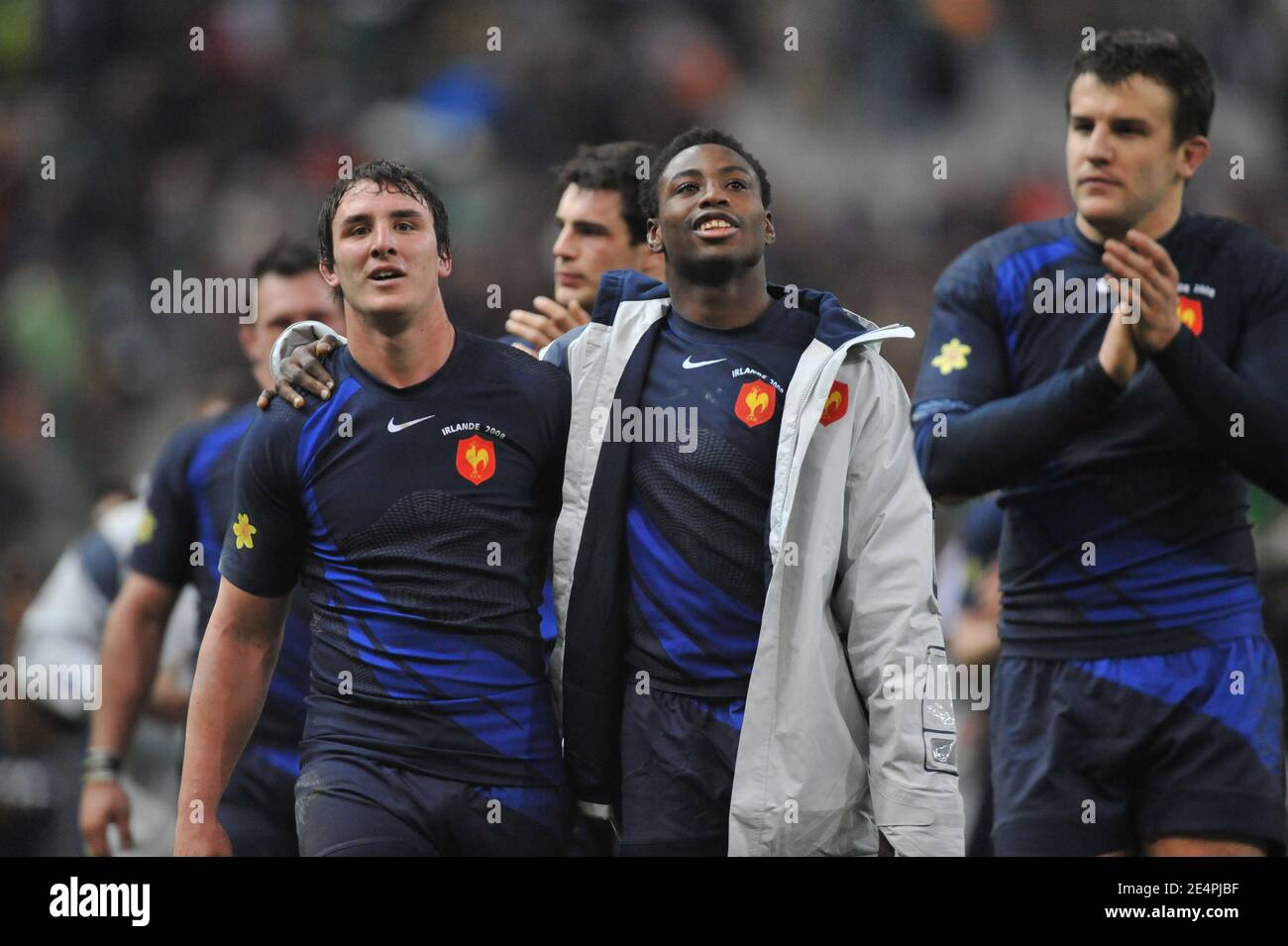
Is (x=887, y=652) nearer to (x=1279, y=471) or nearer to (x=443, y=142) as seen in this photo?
(x=1279, y=471)

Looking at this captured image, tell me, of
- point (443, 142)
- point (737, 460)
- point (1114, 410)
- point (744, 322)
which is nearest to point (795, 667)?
point (737, 460)

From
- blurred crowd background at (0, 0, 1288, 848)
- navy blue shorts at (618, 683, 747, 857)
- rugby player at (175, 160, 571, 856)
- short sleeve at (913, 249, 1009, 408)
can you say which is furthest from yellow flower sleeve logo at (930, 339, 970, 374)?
blurred crowd background at (0, 0, 1288, 848)

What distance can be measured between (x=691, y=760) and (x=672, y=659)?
0.23m

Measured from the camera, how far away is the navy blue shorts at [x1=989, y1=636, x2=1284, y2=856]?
4184 millimetres

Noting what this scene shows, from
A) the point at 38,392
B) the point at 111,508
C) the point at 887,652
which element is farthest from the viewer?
the point at 38,392

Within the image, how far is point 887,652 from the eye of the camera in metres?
3.90

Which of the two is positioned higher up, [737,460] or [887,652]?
[737,460]

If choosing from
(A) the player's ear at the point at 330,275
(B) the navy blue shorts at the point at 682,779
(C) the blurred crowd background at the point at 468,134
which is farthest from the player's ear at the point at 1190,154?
(C) the blurred crowd background at the point at 468,134

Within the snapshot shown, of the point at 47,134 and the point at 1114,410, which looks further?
the point at 47,134

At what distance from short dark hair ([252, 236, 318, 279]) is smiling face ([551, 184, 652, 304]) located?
0.87 metres

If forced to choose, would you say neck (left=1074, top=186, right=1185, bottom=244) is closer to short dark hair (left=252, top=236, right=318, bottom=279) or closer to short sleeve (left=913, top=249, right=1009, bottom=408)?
short sleeve (left=913, top=249, right=1009, bottom=408)

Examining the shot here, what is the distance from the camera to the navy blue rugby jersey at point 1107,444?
427cm

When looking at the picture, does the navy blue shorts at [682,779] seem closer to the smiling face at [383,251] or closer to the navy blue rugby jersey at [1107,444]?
the navy blue rugby jersey at [1107,444]

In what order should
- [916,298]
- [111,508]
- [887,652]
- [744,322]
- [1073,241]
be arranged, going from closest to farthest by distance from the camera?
[887,652] < [744,322] < [1073,241] < [111,508] < [916,298]
